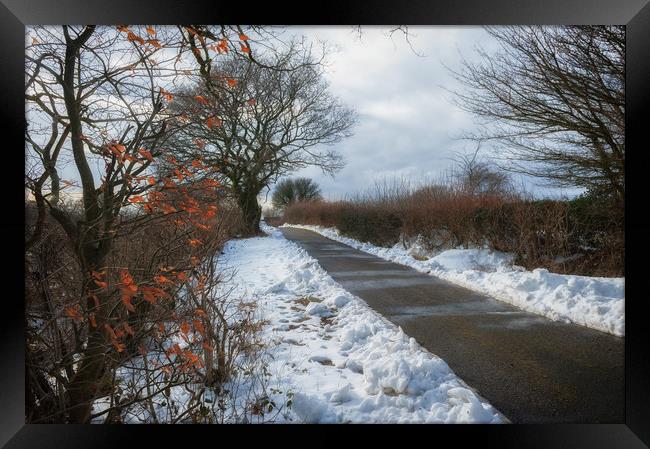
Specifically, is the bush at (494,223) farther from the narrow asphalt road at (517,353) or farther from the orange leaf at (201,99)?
the orange leaf at (201,99)

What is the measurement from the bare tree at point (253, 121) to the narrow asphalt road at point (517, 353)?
6.51 ft

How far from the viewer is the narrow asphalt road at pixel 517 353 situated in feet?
5.55

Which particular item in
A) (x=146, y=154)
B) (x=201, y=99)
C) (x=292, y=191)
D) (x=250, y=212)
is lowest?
(x=250, y=212)

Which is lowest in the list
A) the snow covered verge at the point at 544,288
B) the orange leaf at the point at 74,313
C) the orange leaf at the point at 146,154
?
the snow covered verge at the point at 544,288

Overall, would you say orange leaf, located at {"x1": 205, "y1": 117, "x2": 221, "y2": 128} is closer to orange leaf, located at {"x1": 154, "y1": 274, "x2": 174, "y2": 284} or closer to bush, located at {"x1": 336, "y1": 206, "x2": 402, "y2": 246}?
orange leaf, located at {"x1": 154, "y1": 274, "x2": 174, "y2": 284}

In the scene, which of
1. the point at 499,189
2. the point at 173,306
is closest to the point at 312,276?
the point at 173,306

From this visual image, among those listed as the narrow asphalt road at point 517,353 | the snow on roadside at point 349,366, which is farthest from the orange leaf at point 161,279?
the narrow asphalt road at point 517,353

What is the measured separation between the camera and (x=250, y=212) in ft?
12.2

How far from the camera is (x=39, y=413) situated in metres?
1.69

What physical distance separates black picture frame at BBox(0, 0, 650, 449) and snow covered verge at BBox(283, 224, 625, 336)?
1.84 ft

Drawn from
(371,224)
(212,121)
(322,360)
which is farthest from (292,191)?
(371,224)

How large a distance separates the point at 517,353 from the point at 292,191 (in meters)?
3.48
